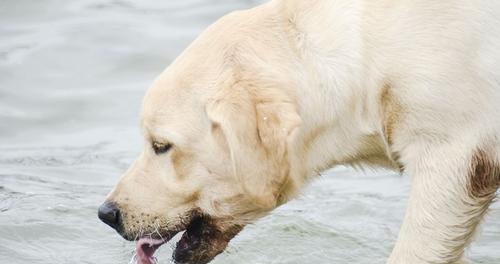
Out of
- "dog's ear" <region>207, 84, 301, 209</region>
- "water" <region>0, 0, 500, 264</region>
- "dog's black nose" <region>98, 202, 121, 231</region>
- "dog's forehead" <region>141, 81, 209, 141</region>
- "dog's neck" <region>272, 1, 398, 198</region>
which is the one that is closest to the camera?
"dog's ear" <region>207, 84, 301, 209</region>

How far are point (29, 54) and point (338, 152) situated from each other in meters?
5.88

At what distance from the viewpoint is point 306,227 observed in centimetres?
737

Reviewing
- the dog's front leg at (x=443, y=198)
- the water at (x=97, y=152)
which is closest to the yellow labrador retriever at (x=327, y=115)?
the dog's front leg at (x=443, y=198)

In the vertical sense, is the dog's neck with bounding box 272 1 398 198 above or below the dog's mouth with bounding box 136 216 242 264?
above

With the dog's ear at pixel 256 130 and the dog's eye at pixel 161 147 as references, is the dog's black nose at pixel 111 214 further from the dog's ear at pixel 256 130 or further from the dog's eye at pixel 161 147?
the dog's ear at pixel 256 130

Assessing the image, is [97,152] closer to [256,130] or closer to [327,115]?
[327,115]

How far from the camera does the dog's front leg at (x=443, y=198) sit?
15.9 feet

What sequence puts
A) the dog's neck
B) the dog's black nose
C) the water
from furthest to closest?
1. the water
2. the dog's black nose
3. the dog's neck

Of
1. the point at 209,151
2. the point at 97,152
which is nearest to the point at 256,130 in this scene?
the point at 209,151

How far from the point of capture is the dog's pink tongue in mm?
5395

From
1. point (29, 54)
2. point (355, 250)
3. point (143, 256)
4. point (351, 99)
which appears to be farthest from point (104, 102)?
point (351, 99)

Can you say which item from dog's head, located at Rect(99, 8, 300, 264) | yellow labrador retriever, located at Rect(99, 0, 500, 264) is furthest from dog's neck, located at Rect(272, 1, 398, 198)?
dog's head, located at Rect(99, 8, 300, 264)

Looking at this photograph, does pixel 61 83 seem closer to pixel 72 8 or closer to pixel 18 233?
pixel 72 8

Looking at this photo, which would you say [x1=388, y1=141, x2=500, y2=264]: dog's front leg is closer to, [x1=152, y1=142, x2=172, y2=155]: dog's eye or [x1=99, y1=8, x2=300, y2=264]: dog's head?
[x1=99, y1=8, x2=300, y2=264]: dog's head
